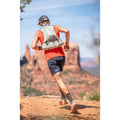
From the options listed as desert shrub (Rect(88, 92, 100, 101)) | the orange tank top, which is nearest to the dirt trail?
desert shrub (Rect(88, 92, 100, 101))

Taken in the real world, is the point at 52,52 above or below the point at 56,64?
above

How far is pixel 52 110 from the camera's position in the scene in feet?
15.9

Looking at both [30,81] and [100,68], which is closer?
[100,68]

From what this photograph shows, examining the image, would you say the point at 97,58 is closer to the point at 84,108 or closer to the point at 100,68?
the point at 100,68

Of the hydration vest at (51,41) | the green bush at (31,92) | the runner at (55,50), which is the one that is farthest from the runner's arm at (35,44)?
the green bush at (31,92)

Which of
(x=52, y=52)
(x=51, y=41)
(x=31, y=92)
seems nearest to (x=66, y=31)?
(x=51, y=41)

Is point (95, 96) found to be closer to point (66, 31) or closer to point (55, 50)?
point (55, 50)

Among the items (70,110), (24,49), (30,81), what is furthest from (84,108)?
(24,49)

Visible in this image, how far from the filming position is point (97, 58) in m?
4.88

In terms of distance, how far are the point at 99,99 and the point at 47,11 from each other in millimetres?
1869

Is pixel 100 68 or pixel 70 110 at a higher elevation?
pixel 100 68

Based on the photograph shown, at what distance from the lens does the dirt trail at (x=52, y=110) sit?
4.74 m

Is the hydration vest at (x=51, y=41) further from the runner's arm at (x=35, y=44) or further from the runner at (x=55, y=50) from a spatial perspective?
the runner's arm at (x=35, y=44)
